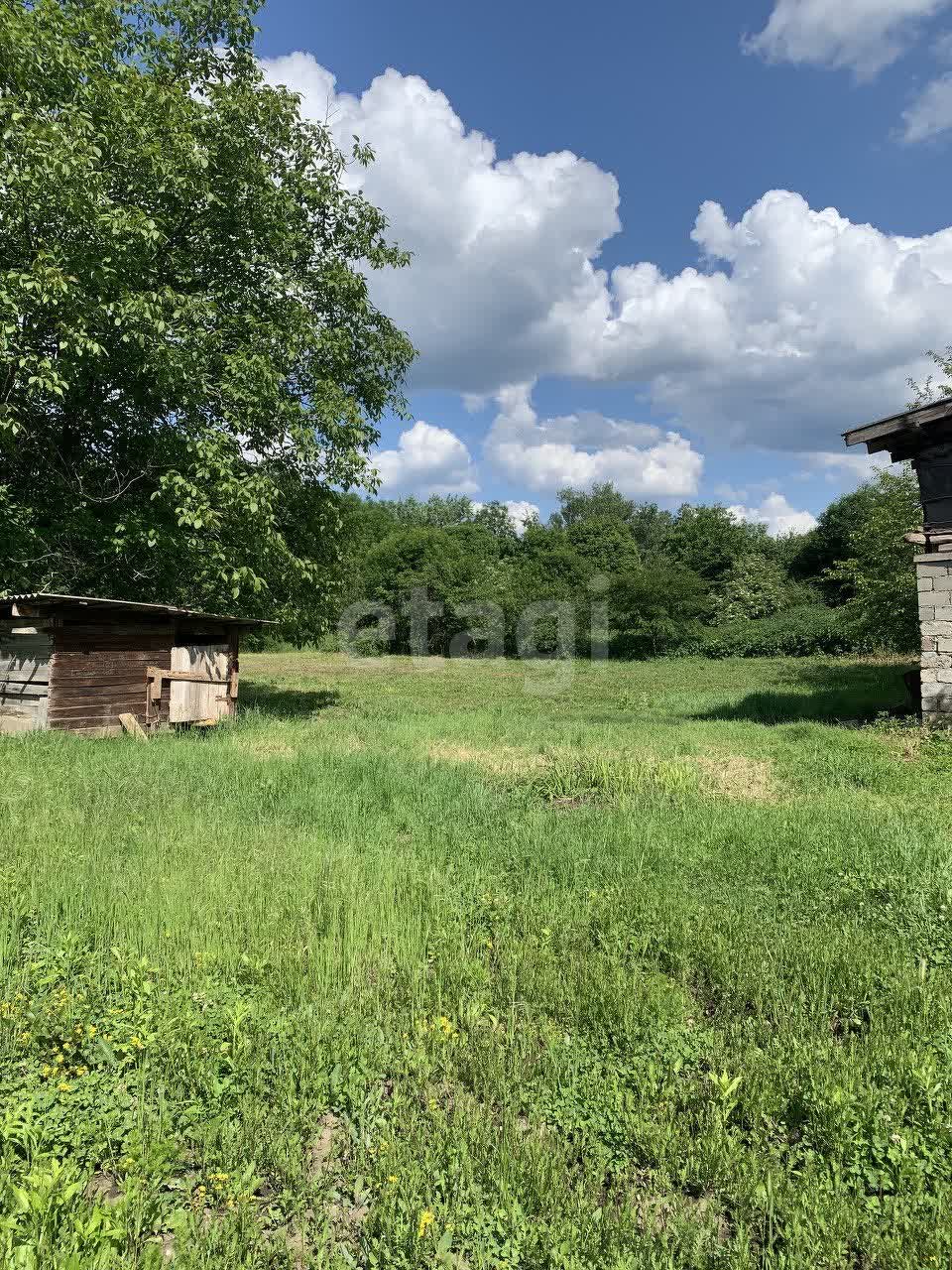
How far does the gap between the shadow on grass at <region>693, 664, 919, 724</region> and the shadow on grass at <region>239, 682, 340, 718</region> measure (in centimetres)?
1060

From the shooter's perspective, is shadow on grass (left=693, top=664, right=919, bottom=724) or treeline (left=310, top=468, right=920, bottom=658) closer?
shadow on grass (left=693, top=664, right=919, bottom=724)

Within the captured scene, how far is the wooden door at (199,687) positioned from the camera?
578 inches

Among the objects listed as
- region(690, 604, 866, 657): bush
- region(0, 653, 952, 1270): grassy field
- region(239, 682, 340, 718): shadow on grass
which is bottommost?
region(0, 653, 952, 1270): grassy field

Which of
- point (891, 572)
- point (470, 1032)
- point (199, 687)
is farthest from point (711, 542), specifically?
point (470, 1032)

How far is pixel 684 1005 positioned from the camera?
3969mm

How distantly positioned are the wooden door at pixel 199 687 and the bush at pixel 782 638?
31.9 metres

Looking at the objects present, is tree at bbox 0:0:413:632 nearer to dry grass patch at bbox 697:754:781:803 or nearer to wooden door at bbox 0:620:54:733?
wooden door at bbox 0:620:54:733

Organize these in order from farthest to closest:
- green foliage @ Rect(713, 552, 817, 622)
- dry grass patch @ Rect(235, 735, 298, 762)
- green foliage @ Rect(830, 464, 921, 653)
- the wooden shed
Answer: green foliage @ Rect(713, 552, 817, 622) < green foliage @ Rect(830, 464, 921, 653) < the wooden shed < dry grass patch @ Rect(235, 735, 298, 762)

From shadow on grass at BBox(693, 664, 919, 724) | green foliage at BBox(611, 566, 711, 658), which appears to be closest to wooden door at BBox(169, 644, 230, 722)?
shadow on grass at BBox(693, 664, 919, 724)

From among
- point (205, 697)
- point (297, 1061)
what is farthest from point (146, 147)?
point (297, 1061)

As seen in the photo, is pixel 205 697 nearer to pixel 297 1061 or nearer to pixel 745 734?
pixel 745 734

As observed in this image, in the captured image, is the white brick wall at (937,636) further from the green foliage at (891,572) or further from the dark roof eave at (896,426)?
the green foliage at (891,572)

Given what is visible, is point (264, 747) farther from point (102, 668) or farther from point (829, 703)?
point (829, 703)

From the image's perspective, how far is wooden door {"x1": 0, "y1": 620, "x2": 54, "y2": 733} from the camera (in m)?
12.6
